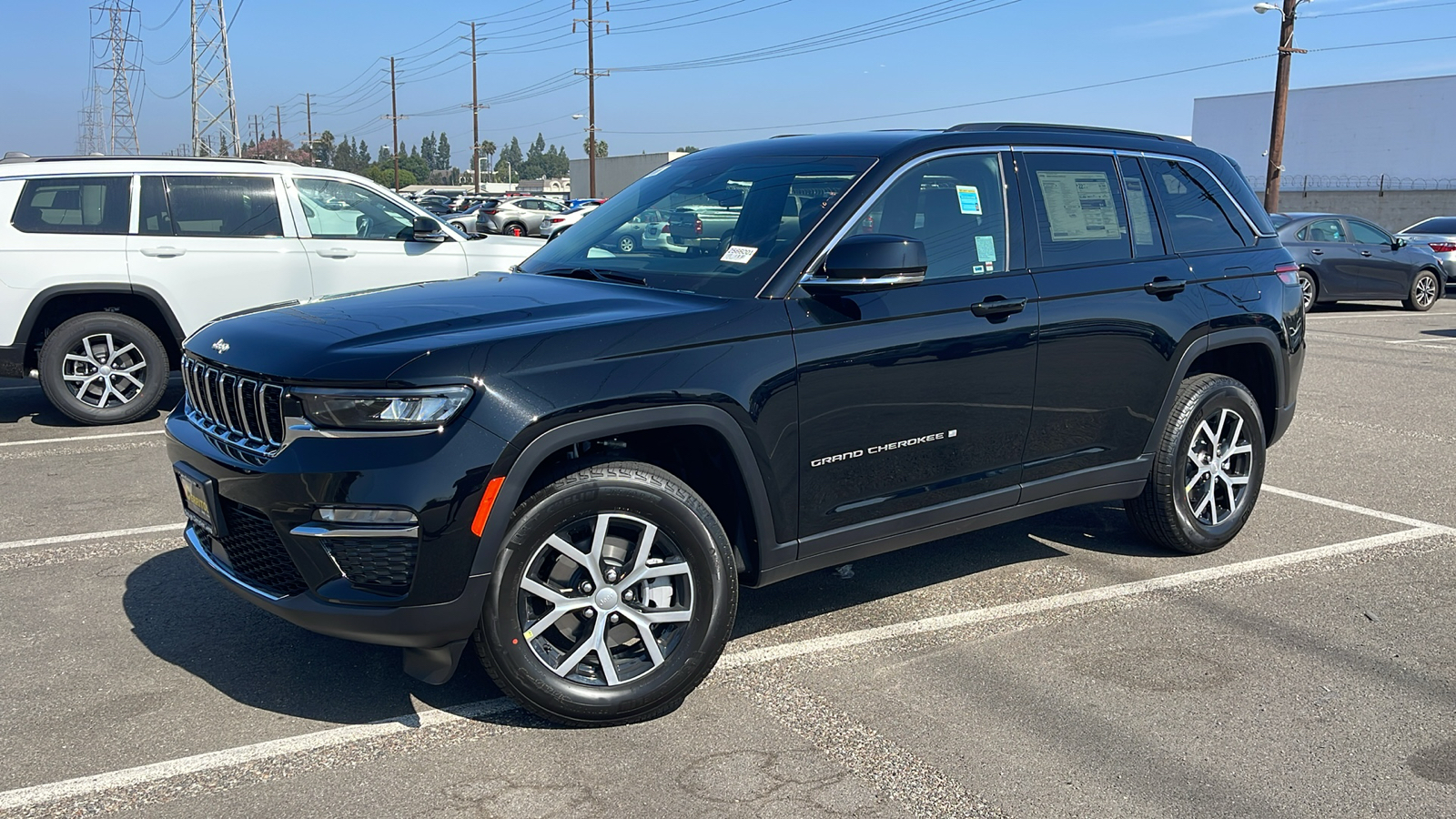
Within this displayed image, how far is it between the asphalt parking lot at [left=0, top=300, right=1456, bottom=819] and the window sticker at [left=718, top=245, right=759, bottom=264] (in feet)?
4.68

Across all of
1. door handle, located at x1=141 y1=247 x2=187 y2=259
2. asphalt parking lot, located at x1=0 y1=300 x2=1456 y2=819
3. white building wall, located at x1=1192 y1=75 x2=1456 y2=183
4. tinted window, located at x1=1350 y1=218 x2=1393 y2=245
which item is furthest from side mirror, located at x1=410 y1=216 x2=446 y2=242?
white building wall, located at x1=1192 y1=75 x2=1456 y2=183

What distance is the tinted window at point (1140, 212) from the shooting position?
5.02m

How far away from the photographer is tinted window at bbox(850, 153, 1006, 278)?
4305 millimetres

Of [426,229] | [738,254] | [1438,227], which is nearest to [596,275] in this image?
[738,254]

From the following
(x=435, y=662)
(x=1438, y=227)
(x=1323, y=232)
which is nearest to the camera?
(x=435, y=662)

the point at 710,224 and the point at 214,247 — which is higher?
the point at 710,224

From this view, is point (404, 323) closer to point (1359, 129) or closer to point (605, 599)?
point (605, 599)

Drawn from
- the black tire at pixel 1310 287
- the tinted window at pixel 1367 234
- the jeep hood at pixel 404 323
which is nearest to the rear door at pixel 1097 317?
the jeep hood at pixel 404 323

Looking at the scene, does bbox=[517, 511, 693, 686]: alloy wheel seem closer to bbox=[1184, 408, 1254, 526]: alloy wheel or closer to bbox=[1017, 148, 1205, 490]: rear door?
bbox=[1017, 148, 1205, 490]: rear door

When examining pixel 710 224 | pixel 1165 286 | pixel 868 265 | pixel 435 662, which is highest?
pixel 710 224

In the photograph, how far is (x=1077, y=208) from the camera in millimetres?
4824

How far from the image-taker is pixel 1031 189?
4656mm

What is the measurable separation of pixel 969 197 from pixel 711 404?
1533 mm

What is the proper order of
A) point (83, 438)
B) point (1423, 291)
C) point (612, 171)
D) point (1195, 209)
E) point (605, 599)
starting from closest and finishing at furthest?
point (605, 599) < point (1195, 209) < point (83, 438) < point (1423, 291) < point (612, 171)
